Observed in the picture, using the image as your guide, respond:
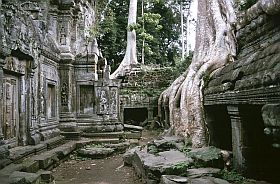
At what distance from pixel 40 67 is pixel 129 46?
Result: 13.5 metres

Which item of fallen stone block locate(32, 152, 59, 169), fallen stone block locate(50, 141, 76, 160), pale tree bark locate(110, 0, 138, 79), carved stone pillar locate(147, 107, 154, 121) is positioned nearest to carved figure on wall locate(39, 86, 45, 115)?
fallen stone block locate(50, 141, 76, 160)

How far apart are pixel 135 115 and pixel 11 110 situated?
1317 centimetres

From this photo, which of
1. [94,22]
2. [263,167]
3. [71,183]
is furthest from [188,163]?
[94,22]

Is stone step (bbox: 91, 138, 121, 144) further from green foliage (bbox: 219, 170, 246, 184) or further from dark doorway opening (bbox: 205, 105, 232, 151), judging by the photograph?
green foliage (bbox: 219, 170, 246, 184)

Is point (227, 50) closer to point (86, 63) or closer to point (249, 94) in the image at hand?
point (249, 94)

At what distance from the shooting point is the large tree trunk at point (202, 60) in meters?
6.79

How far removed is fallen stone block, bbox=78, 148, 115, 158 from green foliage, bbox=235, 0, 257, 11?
5773mm

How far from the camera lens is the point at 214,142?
643cm

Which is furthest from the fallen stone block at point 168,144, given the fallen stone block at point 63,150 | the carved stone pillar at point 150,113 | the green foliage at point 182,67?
the carved stone pillar at point 150,113

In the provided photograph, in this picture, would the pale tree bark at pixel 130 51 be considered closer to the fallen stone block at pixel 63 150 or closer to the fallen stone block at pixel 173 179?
the fallen stone block at pixel 63 150

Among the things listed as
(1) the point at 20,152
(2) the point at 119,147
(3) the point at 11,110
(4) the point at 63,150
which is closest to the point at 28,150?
(1) the point at 20,152

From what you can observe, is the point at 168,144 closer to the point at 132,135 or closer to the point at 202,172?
the point at 202,172

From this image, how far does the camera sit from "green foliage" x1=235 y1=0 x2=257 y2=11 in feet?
26.0

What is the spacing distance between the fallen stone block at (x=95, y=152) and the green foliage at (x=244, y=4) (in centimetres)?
577
